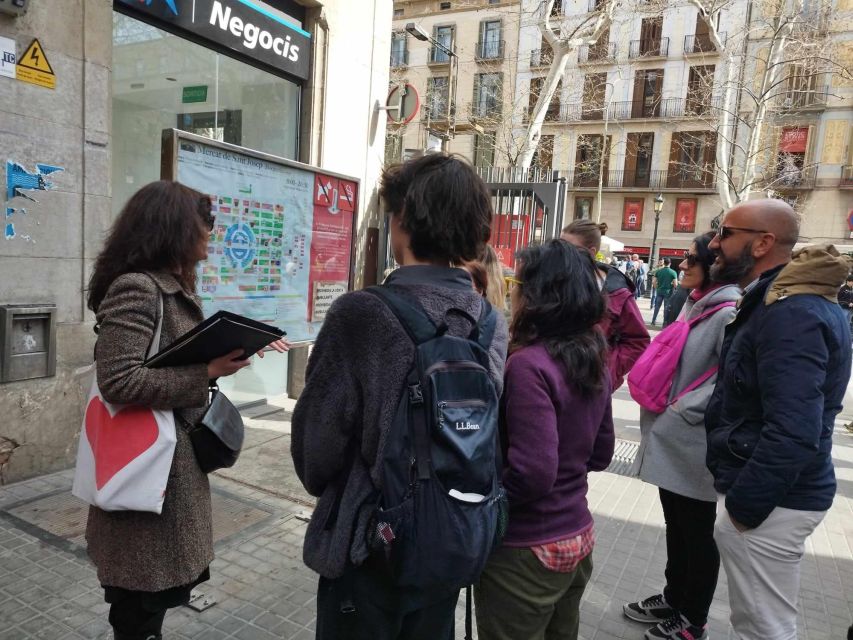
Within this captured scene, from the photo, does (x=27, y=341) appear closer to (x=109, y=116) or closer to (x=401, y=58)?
(x=109, y=116)

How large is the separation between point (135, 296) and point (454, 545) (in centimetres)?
123

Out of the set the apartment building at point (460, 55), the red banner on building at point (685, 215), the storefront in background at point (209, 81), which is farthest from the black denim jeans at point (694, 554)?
the red banner on building at point (685, 215)

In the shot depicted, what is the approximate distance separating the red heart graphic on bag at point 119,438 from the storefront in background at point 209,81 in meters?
3.63

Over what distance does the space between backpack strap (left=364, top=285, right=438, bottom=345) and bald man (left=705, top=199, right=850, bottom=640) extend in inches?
48.7

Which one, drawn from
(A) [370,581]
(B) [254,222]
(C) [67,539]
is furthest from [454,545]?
(B) [254,222]

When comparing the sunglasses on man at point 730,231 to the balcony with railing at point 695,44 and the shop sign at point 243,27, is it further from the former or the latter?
the balcony with railing at point 695,44

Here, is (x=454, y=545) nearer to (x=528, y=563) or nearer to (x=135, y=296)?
(x=528, y=563)

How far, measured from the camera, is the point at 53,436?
13.8ft

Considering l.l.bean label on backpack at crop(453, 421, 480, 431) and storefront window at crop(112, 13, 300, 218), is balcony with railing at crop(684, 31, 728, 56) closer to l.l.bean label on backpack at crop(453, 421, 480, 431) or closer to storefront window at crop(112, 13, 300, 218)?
storefront window at crop(112, 13, 300, 218)

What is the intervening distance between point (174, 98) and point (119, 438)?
178 inches

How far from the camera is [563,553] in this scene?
1.88 m

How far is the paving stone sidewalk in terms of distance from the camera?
8.90 feet

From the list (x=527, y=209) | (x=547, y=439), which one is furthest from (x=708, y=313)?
(x=527, y=209)

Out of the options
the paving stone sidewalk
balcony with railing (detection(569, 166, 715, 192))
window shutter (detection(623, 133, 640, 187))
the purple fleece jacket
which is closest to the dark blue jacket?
the purple fleece jacket
